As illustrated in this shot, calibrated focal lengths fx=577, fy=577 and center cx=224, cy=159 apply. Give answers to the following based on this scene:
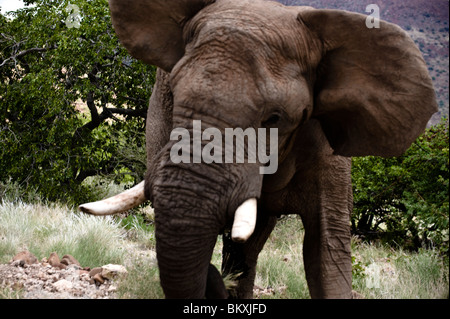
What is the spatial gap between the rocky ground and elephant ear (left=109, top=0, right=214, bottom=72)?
2044 mm

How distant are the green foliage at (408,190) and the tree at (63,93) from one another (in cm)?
363

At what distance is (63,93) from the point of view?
873 centimetres

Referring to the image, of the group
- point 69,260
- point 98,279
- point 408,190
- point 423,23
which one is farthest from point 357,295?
point 423,23

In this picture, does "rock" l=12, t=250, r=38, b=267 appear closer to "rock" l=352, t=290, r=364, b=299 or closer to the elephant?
the elephant

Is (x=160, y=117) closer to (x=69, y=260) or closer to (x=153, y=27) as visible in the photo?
(x=153, y=27)

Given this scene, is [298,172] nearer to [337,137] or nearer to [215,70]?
[337,137]

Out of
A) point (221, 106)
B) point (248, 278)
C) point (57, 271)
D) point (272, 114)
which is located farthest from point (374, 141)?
point (57, 271)

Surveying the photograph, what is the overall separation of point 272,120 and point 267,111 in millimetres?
95

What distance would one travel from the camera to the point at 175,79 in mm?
3287

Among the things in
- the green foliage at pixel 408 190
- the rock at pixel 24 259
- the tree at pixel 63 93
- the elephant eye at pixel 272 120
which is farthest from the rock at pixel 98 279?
the tree at pixel 63 93

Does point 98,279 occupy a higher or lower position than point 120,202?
lower

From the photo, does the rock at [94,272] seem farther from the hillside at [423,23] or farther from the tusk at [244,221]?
the hillside at [423,23]

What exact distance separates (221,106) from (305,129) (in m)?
1.08

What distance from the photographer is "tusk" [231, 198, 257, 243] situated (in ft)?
9.34
